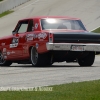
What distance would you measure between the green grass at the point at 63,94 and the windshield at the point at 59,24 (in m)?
7.42

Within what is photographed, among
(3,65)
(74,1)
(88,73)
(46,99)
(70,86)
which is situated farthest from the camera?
(74,1)

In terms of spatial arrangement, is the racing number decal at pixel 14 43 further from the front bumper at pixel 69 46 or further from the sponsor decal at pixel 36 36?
the front bumper at pixel 69 46

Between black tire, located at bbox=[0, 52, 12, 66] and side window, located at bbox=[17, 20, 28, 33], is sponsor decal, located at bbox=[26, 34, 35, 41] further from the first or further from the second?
black tire, located at bbox=[0, 52, 12, 66]

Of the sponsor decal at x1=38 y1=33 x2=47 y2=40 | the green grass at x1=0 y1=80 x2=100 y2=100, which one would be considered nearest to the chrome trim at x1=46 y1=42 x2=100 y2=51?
the sponsor decal at x1=38 y1=33 x2=47 y2=40

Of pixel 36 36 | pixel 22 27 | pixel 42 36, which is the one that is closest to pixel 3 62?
pixel 22 27

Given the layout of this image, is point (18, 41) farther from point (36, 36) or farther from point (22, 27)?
point (36, 36)

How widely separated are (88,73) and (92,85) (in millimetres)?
3762

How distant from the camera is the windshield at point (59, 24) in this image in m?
18.8

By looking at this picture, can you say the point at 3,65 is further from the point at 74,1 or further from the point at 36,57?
the point at 74,1

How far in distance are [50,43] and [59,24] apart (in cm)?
148

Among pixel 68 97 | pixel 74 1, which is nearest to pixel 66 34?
pixel 68 97

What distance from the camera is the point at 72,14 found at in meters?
47.1

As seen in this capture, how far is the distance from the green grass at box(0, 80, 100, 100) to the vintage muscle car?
633cm

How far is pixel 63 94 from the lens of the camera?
398 inches
